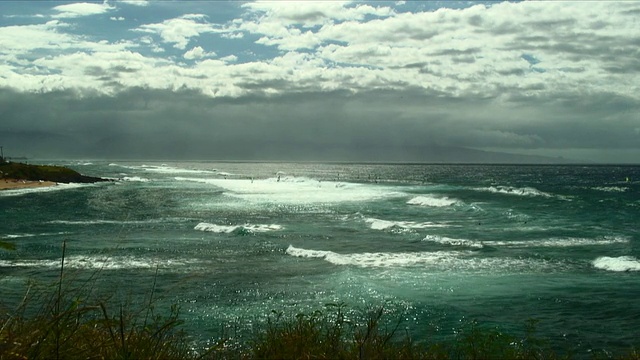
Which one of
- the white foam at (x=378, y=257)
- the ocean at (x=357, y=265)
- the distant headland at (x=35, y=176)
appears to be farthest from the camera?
the distant headland at (x=35, y=176)

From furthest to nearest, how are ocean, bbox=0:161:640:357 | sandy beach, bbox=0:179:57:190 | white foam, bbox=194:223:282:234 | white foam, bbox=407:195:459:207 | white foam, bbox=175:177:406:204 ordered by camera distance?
sandy beach, bbox=0:179:57:190
white foam, bbox=175:177:406:204
white foam, bbox=407:195:459:207
white foam, bbox=194:223:282:234
ocean, bbox=0:161:640:357

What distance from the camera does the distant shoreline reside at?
87.3m

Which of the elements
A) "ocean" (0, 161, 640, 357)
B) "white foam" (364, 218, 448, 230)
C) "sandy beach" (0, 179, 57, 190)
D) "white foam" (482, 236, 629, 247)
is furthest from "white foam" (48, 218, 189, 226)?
"sandy beach" (0, 179, 57, 190)

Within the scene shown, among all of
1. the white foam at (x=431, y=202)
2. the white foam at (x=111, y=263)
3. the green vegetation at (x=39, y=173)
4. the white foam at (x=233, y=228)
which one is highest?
the green vegetation at (x=39, y=173)

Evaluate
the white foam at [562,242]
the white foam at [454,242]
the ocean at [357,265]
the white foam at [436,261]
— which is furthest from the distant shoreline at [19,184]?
the white foam at [562,242]

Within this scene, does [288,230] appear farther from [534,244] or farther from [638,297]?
[638,297]

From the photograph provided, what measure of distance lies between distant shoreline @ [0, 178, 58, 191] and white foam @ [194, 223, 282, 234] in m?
58.6

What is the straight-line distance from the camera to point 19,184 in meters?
90.8

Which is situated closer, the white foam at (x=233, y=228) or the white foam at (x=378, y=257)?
the white foam at (x=378, y=257)


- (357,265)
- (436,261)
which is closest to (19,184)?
(357,265)

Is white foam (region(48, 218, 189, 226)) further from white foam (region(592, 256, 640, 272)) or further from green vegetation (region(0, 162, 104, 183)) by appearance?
green vegetation (region(0, 162, 104, 183))

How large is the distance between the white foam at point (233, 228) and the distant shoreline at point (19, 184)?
192 feet

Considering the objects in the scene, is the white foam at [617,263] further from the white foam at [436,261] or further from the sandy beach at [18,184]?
the sandy beach at [18,184]

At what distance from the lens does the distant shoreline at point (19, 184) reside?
87.3 m
